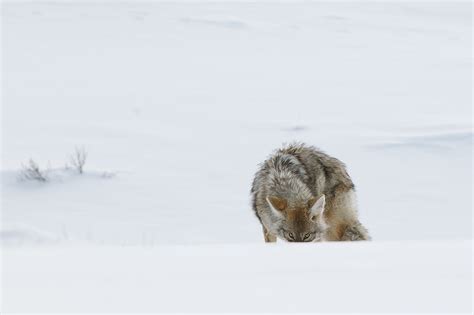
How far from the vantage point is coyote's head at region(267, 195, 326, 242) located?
207 inches

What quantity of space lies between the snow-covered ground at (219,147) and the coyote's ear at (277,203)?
122 cm

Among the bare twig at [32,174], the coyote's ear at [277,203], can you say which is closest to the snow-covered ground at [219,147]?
the bare twig at [32,174]

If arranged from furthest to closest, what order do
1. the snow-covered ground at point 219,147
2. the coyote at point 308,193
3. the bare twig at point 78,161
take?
the bare twig at point 78,161
the coyote at point 308,193
the snow-covered ground at point 219,147

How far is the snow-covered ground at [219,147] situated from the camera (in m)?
1.88

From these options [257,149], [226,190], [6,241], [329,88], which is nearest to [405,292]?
[6,241]

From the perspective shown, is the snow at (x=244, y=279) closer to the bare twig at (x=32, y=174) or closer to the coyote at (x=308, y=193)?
the coyote at (x=308, y=193)

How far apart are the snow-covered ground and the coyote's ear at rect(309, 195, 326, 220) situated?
50.3 inches

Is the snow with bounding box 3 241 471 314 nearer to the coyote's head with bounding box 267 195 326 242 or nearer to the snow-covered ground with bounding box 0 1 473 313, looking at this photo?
the snow-covered ground with bounding box 0 1 473 313

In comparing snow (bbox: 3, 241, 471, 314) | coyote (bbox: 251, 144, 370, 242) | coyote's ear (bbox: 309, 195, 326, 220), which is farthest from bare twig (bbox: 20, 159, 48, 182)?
snow (bbox: 3, 241, 471, 314)

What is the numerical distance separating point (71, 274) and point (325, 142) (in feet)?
33.9

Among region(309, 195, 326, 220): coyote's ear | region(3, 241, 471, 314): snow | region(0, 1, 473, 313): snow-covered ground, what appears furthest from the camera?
region(309, 195, 326, 220): coyote's ear

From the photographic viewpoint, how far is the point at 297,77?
17828 millimetres

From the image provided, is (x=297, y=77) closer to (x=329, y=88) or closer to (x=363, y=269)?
(x=329, y=88)

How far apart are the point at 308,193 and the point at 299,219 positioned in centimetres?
38
